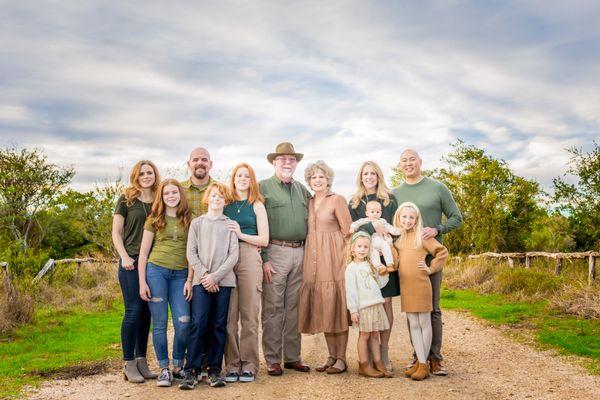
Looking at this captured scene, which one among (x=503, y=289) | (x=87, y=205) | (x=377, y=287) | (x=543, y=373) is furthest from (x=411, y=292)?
(x=87, y=205)

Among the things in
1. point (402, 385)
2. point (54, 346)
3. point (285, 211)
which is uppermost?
point (285, 211)

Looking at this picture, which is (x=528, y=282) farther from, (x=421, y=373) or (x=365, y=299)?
(x=365, y=299)

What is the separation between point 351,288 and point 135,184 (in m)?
2.66

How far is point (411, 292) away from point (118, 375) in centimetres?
360

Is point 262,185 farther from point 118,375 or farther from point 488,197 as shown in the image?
point 488,197

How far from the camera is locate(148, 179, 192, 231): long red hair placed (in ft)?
20.9

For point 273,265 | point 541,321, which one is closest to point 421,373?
point 273,265

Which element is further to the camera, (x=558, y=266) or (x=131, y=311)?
(x=558, y=266)

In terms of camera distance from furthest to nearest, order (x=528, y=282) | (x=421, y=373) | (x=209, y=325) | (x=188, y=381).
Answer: (x=528, y=282) < (x=421, y=373) < (x=209, y=325) < (x=188, y=381)

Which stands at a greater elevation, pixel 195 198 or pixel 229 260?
pixel 195 198

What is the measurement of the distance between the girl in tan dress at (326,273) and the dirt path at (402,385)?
466mm

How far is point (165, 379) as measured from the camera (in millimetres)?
6293

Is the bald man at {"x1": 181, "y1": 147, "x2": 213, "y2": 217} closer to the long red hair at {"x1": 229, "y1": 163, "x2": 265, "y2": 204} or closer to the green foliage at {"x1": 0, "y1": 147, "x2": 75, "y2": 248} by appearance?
the long red hair at {"x1": 229, "y1": 163, "x2": 265, "y2": 204}

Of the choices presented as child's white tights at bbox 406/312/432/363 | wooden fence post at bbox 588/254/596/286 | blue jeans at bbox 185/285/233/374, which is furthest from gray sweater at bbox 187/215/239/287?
wooden fence post at bbox 588/254/596/286
